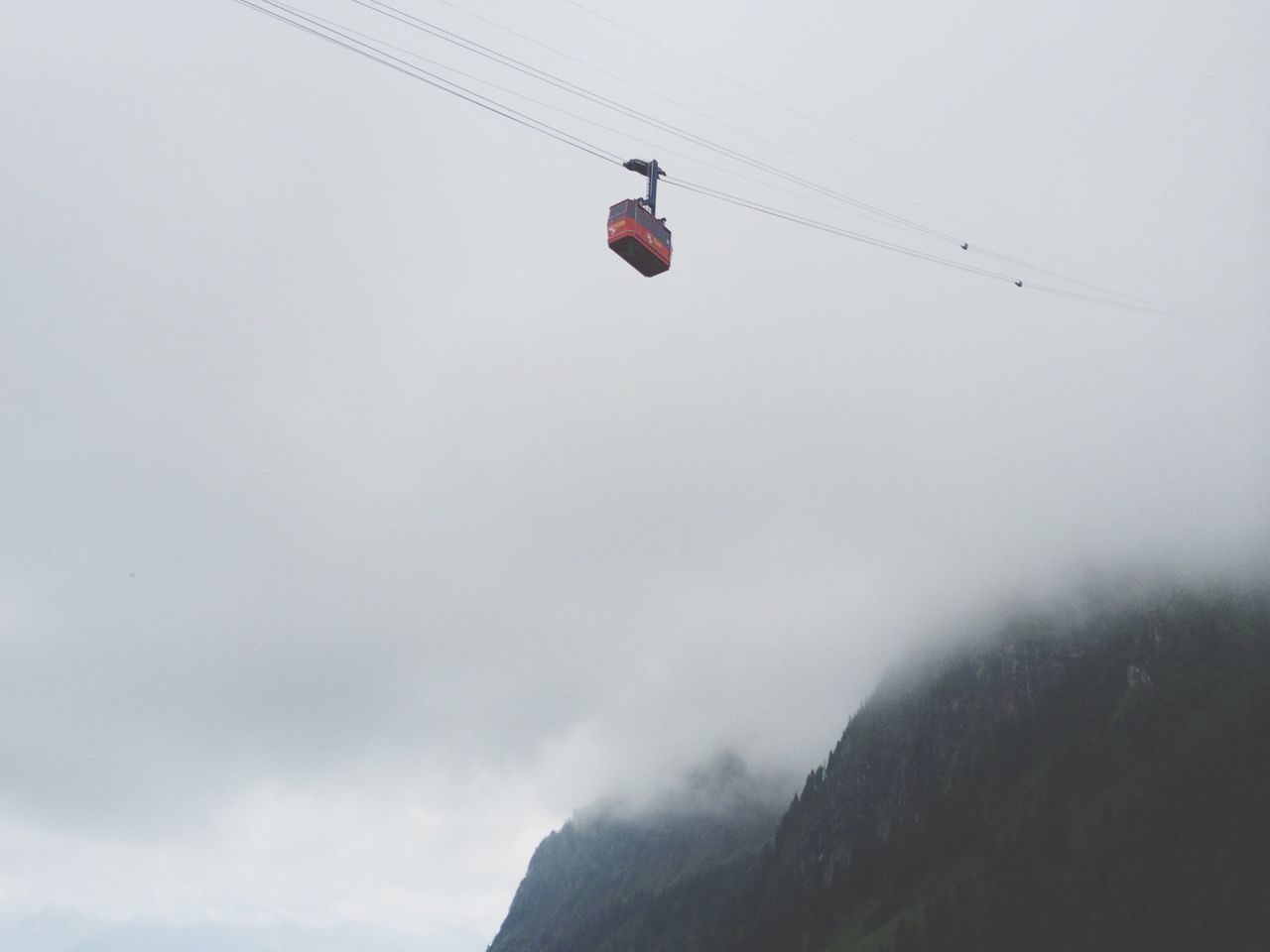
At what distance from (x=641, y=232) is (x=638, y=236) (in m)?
0.47

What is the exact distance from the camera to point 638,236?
5419cm

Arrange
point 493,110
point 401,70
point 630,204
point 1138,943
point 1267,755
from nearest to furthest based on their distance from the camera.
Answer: point 401,70, point 493,110, point 630,204, point 1138,943, point 1267,755

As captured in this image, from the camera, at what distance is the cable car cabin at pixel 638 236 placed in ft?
177

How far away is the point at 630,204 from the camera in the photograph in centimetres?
5456

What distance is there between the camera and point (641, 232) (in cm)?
5444

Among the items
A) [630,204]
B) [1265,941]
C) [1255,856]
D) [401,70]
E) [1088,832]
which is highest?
[630,204]

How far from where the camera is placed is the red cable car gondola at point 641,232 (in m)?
54.1

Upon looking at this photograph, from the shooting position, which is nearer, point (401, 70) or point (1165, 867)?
point (401, 70)

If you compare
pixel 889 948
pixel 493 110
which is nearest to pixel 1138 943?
pixel 889 948

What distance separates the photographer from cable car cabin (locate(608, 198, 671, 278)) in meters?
54.0

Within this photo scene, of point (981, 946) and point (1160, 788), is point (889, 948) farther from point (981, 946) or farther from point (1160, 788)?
point (1160, 788)

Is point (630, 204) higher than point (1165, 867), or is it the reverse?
point (630, 204)

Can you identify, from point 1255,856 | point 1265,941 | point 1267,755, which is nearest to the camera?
point 1265,941

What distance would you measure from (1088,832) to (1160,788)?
1987 cm
